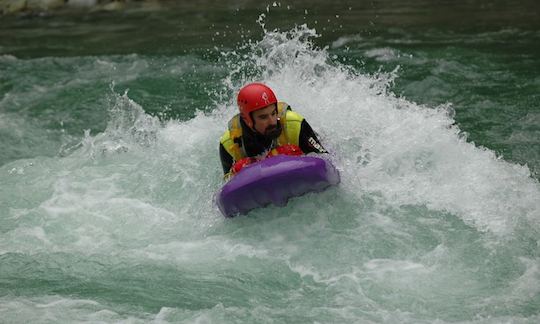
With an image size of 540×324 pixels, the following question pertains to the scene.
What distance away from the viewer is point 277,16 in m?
15.3

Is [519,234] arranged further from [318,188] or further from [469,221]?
[318,188]

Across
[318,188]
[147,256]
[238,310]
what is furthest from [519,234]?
[147,256]

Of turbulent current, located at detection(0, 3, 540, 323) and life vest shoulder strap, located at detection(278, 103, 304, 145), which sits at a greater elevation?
life vest shoulder strap, located at detection(278, 103, 304, 145)

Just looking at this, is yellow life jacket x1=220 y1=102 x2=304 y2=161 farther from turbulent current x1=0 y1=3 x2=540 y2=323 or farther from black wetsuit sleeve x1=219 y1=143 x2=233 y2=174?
turbulent current x1=0 y1=3 x2=540 y2=323

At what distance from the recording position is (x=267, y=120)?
6754mm

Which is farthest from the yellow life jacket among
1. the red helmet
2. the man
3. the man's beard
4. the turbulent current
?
the turbulent current

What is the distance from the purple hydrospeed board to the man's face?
0.92 ft

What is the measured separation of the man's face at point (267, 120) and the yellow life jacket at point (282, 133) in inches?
8.8

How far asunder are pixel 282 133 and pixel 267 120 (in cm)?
41

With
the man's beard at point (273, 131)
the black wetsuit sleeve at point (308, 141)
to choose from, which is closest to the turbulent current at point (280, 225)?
the black wetsuit sleeve at point (308, 141)

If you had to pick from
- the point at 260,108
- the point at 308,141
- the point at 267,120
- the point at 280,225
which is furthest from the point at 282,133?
the point at 280,225

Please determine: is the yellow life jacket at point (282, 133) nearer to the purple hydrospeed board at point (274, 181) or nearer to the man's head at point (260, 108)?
the man's head at point (260, 108)

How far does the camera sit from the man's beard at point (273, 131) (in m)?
6.83

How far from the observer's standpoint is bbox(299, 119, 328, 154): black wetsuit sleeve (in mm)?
7117
